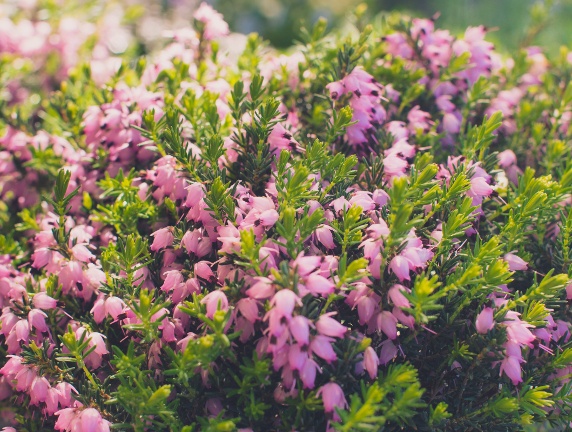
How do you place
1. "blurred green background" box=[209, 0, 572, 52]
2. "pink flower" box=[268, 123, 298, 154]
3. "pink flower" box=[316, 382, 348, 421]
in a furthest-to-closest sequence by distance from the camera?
"blurred green background" box=[209, 0, 572, 52] < "pink flower" box=[268, 123, 298, 154] < "pink flower" box=[316, 382, 348, 421]

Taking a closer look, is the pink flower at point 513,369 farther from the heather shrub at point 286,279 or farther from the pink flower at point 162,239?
the pink flower at point 162,239

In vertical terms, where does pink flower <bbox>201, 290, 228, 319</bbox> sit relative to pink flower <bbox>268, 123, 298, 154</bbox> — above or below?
Answer: below

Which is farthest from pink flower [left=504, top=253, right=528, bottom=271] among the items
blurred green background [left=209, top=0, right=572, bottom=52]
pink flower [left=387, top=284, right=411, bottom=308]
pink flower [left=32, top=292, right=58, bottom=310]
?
blurred green background [left=209, top=0, right=572, bottom=52]

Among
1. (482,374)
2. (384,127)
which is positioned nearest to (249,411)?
(482,374)

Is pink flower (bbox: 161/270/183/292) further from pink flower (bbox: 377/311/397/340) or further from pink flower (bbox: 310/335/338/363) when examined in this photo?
pink flower (bbox: 377/311/397/340)

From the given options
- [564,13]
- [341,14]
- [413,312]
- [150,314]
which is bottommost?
[341,14]

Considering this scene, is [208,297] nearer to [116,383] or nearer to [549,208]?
[116,383]

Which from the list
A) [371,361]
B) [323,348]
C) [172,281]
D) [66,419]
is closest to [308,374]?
[323,348]
